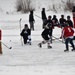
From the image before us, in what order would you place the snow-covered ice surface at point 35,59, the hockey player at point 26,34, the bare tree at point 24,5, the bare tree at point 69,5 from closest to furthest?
1. the snow-covered ice surface at point 35,59
2. the hockey player at point 26,34
3. the bare tree at point 69,5
4. the bare tree at point 24,5

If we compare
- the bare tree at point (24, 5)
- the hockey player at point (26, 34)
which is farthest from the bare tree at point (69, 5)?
the hockey player at point (26, 34)

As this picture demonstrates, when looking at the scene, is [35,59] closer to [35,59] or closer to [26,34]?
[35,59]

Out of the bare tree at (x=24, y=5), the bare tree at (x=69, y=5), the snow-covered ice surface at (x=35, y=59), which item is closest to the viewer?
the snow-covered ice surface at (x=35, y=59)

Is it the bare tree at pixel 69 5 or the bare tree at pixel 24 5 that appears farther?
the bare tree at pixel 24 5

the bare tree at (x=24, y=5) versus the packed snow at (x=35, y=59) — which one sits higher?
the bare tree at (x=24, y=5)

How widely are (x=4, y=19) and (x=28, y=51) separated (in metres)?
18.9

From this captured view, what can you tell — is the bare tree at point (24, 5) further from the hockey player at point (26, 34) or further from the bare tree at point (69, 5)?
the hockey player at point (26, 34)

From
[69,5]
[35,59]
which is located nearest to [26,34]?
[35,59]

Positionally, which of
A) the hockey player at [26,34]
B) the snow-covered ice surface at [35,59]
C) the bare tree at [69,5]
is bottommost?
the snow-covered ice surface at [35,59]

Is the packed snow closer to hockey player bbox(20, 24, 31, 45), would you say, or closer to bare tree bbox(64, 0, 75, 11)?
hockey player bbox(20, 24, 31, 45)

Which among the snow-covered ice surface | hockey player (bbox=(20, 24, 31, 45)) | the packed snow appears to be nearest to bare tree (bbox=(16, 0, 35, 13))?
the packed snow

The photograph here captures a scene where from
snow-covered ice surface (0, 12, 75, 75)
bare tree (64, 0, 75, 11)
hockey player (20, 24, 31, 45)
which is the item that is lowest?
snow-covered ice surface (0, 12, 75, 75)

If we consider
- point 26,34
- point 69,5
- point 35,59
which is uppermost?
point 69,5
